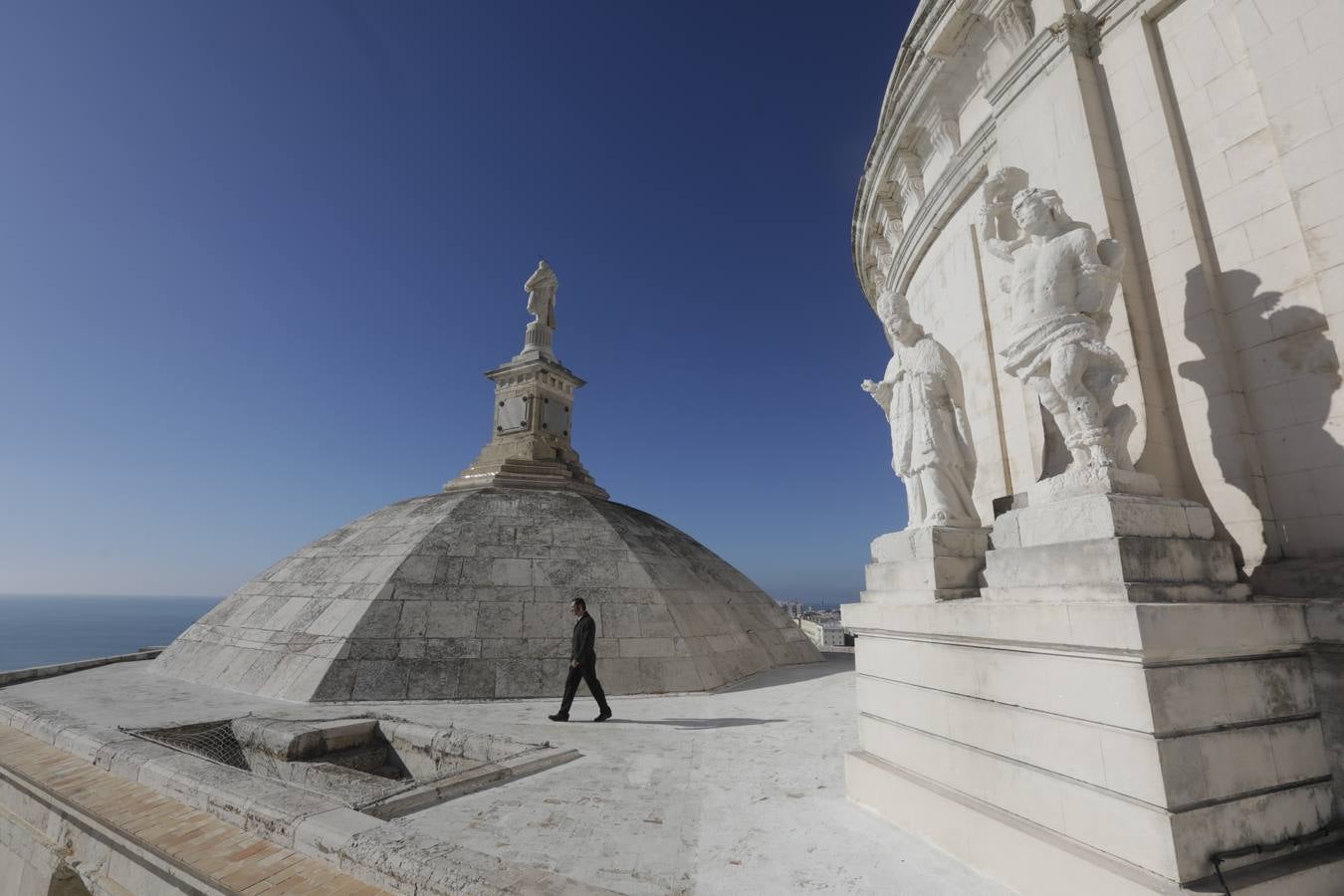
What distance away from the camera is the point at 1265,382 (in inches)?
193

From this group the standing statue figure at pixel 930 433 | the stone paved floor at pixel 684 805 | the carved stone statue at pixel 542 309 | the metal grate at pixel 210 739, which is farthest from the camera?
the carved stone statue at pixel 542 309

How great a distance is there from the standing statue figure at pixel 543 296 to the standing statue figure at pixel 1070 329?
1748 cm

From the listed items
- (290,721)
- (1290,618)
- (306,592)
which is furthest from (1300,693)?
(306,592)

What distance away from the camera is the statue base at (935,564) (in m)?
5.35

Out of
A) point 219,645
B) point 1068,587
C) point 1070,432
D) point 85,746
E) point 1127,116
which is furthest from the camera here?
point 219,645

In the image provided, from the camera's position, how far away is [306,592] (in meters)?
14.1

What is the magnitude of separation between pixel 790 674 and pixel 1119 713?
37.1 ft

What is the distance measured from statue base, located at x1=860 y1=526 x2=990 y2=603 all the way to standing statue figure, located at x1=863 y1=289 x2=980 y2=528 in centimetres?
18

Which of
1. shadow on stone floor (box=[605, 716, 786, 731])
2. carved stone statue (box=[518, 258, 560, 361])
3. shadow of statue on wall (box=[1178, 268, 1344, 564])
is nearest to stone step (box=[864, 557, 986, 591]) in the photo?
shadow of statue on wall (box=[1178, 268, 1344, 564])

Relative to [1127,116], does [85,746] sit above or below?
below

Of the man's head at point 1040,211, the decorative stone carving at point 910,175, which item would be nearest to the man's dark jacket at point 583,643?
the man's head at point 1040,211

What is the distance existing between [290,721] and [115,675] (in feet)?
30.1

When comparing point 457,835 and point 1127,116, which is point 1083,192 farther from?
point 457,835

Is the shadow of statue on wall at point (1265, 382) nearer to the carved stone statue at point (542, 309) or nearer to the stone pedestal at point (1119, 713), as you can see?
the stone pedestal at point (1119, 713)
